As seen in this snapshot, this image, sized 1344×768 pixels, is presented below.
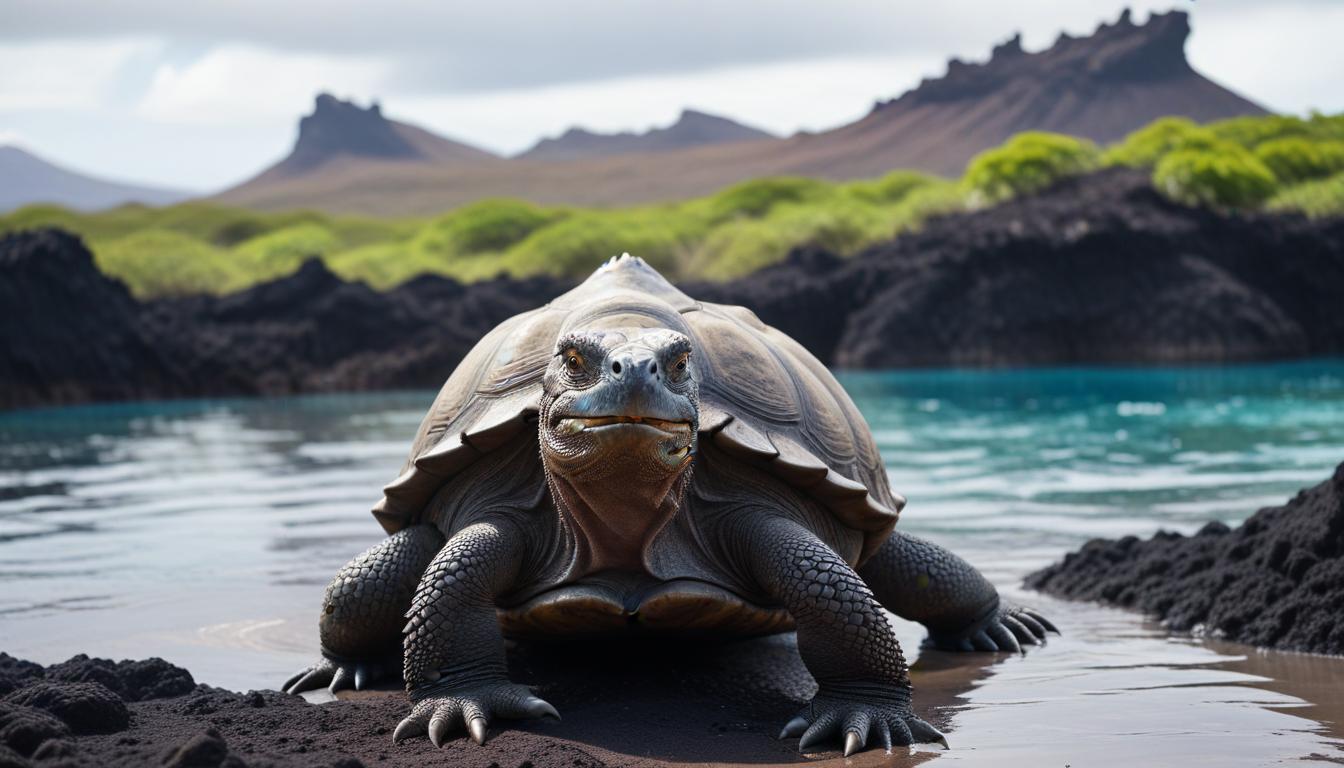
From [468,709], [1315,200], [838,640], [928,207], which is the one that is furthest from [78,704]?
[928,207]

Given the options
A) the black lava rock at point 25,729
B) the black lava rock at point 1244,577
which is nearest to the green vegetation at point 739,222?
the black lava rock at point 1244,577

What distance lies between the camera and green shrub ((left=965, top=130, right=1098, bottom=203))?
43.8 meters

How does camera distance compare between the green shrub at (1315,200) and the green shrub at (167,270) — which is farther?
the green shrub at (167,270)

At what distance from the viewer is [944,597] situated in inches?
205

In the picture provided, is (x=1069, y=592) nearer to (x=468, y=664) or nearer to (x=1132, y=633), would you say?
(x=1132, y=633)

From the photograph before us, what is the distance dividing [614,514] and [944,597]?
179 centimetres

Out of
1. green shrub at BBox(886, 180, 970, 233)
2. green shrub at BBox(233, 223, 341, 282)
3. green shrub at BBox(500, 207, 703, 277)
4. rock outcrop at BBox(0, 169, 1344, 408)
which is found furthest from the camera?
green shrub at BBox(233, 223, 341, 282)

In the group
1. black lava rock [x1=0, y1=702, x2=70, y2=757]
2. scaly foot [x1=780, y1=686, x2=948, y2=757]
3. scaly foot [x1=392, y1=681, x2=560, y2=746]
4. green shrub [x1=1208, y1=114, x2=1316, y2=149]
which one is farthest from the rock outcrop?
scaly foot [x1=780, y1=686, x2=948, y2=757]

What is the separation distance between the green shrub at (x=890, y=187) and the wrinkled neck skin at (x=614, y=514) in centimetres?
6200

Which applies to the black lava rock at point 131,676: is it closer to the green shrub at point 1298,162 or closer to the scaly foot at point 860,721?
the scaly foot at point 860,721

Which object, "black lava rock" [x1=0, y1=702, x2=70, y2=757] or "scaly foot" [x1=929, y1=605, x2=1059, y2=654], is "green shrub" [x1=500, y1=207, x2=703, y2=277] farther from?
"black lava rock" [x1=0, y1=702, x2=70, y2=757]

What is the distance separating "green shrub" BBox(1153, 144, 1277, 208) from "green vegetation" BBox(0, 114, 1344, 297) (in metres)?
0.05

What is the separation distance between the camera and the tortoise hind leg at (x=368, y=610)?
14.9 ft

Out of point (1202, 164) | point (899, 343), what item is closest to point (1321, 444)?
point (899, 343)
